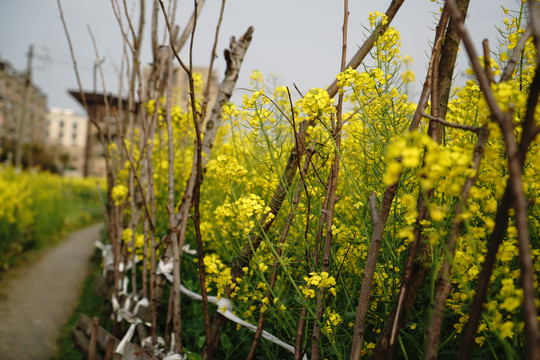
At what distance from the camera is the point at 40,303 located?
17.0ft

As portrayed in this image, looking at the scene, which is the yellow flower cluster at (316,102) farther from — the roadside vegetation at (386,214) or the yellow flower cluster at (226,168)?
the yellow flower cluster at (226,168)

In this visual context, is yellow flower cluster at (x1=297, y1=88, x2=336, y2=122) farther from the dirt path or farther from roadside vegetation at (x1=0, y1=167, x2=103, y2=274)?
the dirt path

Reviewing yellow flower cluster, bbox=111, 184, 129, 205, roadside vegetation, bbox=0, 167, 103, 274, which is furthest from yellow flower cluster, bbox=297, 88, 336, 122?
roadside vegetation, bbox=0, 167, 103, 274

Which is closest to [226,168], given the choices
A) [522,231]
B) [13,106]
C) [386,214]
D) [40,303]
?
[386,214]

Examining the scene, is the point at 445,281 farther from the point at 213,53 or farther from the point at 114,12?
the point at 114,12

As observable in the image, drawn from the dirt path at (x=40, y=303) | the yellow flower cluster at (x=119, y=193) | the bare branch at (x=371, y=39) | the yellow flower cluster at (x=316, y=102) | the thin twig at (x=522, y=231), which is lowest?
the dirt path at (x=40, y=303)

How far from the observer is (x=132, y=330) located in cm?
235

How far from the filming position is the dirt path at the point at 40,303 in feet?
12.7

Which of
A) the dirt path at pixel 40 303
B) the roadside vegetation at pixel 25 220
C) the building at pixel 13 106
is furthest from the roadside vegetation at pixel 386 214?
the building at pixel 13 106

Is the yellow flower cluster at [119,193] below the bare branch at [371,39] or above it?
below

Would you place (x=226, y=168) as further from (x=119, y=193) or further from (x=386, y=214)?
(x=119, y=193)

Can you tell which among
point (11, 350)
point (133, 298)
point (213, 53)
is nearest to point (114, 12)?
point (213, 53)

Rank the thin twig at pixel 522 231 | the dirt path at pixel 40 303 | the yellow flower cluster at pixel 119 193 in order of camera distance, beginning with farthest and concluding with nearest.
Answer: the dirt path at pixel 40 303 < the yellow flower cluster at pixel 119 193 < the thin twig at pixel 522 231

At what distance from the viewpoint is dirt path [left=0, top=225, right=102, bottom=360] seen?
3.86 metres
